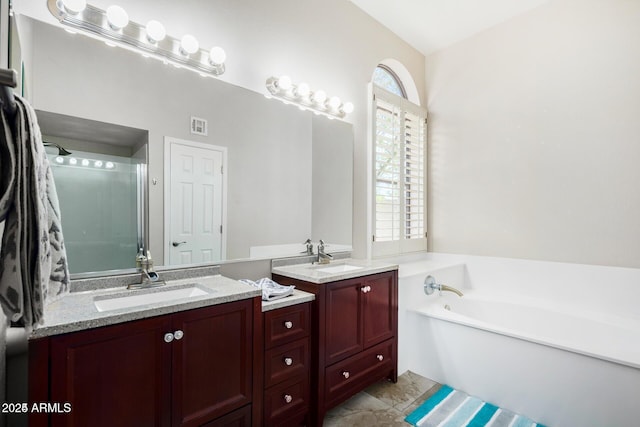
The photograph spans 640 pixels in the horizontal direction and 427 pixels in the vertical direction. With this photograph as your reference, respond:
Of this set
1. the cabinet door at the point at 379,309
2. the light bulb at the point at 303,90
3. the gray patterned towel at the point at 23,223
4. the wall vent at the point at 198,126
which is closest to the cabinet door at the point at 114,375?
the gray patterned towel at the point at 23,223

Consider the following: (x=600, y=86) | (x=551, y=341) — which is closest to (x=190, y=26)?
(x=551, y=341)

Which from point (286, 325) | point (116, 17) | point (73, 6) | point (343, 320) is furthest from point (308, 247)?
point (73, 6)

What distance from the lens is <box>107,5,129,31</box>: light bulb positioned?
1.44 m

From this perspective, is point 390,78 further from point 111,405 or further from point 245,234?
point 111,405

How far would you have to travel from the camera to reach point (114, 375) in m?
1.09

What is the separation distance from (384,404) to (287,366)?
2.77 feet

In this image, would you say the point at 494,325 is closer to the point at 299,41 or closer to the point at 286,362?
the point at 286,362

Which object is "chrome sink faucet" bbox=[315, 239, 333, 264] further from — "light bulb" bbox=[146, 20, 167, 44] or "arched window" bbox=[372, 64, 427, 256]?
"light bulb" bbox=[146, 20, 167, 44]

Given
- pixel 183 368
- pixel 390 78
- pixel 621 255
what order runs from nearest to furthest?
pixel 183 368
pixel 621 255
pixel 390 78

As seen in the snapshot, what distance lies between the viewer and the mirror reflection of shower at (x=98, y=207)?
1.37 m

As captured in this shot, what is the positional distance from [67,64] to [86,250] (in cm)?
83

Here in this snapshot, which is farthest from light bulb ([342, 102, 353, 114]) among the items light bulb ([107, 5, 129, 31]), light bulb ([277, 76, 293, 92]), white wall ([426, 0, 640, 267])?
light bulb ([107, 5, 129, 31])

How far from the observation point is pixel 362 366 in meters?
2.05

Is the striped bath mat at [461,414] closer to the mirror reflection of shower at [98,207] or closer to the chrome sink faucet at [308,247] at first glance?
the chrome sink faucet at [308,247]
